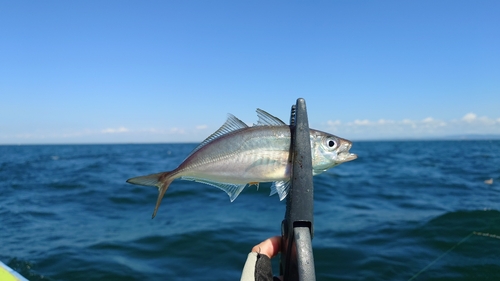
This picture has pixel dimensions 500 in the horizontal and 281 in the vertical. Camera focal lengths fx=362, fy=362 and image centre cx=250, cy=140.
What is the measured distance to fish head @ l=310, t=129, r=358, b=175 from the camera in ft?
7.29

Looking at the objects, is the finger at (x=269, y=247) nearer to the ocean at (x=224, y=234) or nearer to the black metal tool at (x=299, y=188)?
the black metal tool at (x=299, y=188)

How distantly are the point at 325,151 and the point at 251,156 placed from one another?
18.3 inches

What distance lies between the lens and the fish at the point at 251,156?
2.15 meters

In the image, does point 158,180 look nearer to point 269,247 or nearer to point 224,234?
point 269,247

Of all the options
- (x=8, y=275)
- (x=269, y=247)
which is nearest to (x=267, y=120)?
(x=269, y=247)

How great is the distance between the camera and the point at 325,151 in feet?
7.34

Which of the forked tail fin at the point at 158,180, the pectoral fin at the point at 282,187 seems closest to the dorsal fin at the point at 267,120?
the pectoral fin at the point at 282,187

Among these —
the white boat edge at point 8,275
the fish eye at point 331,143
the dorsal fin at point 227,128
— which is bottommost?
the white boat edge at point 8,275

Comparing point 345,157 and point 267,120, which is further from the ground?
point 267,120

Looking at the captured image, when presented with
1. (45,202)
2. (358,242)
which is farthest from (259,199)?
(45,202)

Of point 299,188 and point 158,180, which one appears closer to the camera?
point 299,188

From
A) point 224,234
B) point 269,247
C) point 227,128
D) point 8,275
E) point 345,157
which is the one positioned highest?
point 227,128

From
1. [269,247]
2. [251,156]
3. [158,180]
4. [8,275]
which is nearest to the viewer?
[251,156]

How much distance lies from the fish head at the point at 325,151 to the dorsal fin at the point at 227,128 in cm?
45
